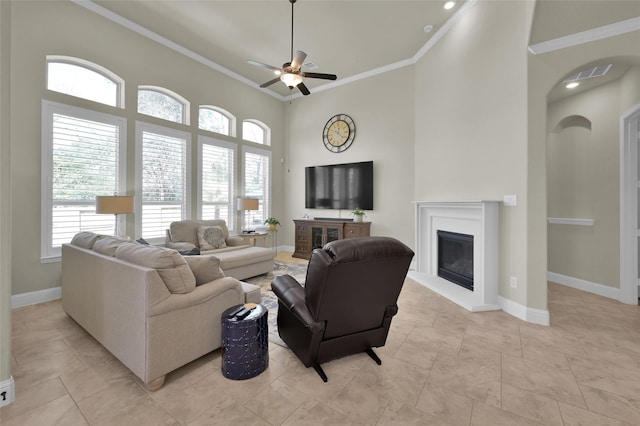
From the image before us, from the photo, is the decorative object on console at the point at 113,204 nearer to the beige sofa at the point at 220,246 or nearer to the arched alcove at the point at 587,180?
the beige sofa at the point at 220,246

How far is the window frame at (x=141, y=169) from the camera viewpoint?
445cm

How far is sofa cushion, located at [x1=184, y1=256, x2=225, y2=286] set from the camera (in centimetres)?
220

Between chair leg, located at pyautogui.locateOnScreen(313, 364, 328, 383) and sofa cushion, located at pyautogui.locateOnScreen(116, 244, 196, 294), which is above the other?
sofa cushion, located at pyautogui.locateOnScreen(116, 244, 196, 294)

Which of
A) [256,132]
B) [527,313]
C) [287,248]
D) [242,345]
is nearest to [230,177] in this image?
[256,132]

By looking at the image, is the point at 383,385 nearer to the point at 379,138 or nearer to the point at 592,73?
the point at 592,73

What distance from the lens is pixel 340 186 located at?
6246 millimetres

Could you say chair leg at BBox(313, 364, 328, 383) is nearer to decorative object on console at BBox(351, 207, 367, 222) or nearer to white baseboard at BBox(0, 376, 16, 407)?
white baseboard at BBox(0, 376, 16, 407)

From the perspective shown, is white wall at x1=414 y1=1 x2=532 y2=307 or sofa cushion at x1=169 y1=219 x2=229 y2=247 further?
sofa cushion at x1=169 y1=219 x2=229 y2=247

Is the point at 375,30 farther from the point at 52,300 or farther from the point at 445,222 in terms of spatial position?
the point at 52,300

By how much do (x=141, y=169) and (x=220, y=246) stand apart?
5.99ft

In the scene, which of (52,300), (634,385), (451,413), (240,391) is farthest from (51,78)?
(634,385)

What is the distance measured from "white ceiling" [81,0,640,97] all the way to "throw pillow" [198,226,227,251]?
3360 mm

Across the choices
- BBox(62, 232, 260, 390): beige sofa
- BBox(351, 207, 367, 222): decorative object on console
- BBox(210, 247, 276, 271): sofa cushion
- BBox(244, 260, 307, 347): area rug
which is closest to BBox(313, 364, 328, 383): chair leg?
BBox(244, 260, 307, 347): area rug

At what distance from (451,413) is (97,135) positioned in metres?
5.30
